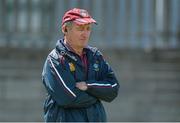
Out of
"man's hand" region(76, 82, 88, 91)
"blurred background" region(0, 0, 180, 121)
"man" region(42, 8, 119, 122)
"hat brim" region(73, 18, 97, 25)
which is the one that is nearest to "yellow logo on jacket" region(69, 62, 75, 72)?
"man" region(42, 8, 119, 122)

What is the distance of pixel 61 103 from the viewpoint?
5273 mm

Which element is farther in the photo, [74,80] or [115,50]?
[115,50]

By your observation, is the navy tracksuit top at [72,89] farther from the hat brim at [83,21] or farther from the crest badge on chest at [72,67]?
the hat brim at [83,21]

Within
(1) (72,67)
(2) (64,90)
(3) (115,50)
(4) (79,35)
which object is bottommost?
(3) (115,50)

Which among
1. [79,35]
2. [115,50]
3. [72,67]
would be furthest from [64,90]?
[115,50]

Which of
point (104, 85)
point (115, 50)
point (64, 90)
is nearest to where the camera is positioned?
point (64, 90)

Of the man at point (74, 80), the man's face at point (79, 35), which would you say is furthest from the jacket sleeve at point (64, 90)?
the man's face at point (79, 35)

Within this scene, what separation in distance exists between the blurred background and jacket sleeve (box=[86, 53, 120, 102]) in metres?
4.39

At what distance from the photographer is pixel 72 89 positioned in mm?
5309

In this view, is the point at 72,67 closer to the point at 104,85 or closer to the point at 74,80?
the point at 74,80

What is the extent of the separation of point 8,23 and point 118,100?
179 cm

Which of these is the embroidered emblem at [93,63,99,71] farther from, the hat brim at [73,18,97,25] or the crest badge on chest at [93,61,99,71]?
the hat brim at [73,18,97,25]

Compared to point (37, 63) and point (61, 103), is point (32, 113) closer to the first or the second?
point (37, 63)

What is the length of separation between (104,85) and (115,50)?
466cm
